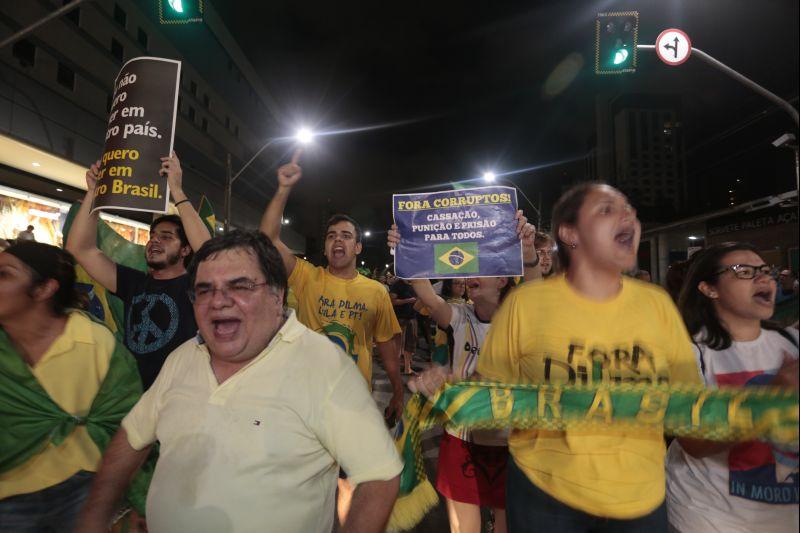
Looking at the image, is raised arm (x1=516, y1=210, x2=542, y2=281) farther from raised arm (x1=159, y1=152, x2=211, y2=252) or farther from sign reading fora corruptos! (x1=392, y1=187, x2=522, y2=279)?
raised arm (x1=159, y1=152, x2=211, y2=252)

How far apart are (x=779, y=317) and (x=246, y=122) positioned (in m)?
49.9

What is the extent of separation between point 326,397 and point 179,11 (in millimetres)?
6845

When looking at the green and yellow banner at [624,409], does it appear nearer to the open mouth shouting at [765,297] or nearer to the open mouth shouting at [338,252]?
the open mouth shouting at [765,297]

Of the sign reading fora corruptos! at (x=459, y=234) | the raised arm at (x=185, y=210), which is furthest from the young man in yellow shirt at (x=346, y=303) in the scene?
the sign reading fora corruptos! at (x=459, y=234)

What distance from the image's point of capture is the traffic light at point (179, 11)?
6.38m

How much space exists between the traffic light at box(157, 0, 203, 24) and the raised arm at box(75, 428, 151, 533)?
20.9 ft

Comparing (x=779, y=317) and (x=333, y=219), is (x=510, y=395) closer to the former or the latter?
(x=779, y=317)

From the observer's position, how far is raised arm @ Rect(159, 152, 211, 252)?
3.28 m

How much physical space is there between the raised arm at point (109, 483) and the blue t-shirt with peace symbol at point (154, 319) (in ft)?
3.98

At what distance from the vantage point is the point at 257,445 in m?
1.67

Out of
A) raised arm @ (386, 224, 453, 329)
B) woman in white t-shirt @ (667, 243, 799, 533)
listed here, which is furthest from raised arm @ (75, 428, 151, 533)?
woman in white t-shirt @ (667, 243, 799, 533)

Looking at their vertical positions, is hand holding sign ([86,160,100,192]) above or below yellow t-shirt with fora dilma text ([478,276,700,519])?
above

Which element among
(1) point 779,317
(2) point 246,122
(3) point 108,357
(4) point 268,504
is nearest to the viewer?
(1) point 779,317

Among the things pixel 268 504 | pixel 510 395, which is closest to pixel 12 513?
pixel 268 504
